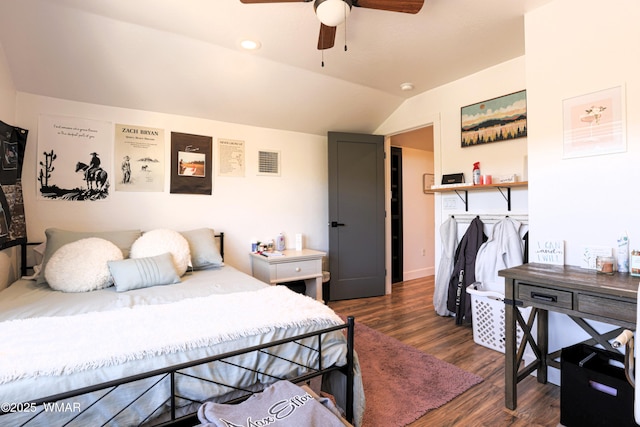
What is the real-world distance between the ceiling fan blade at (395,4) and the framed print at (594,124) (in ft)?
3.86

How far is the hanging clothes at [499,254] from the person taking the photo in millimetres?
2703

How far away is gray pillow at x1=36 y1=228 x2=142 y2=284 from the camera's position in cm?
234

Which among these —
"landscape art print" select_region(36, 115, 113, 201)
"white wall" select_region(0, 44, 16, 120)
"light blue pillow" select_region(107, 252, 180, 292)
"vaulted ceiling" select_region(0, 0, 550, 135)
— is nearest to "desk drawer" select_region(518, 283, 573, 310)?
"vaulted ceiling" select_region(0, 0, 550, 135)

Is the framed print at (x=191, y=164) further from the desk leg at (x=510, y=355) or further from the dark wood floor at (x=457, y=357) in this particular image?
the desk leg at (x=510, y=355)

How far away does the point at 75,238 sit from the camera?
8.02ft

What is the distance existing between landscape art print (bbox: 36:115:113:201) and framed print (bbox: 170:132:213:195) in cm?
55

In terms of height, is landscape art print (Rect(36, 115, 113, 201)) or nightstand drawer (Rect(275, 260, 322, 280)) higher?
landscape art print (Rect(36, 115, 113, 201))

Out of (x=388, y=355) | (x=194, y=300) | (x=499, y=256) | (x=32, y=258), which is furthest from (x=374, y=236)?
(x=32, y=258)

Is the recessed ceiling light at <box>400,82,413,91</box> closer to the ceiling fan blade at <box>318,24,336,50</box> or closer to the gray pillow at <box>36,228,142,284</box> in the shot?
the ceiling fan blade at <box>318,24,336,50</box>

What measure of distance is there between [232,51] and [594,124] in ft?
8.82

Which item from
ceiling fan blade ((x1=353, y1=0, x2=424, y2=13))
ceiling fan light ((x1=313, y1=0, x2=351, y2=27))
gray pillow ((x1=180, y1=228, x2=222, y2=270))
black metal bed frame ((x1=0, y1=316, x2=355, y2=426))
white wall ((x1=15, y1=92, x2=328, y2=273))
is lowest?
black metal bed frame ((x1=0, y1=316, x2=355, y2=426))

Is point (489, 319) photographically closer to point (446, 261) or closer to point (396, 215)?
point (446, 261)

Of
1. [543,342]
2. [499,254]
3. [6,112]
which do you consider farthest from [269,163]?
[543,342]

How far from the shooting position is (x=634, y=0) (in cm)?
178
